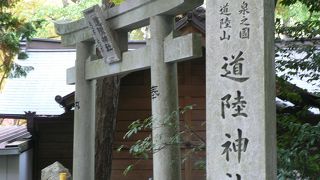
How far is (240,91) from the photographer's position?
3391mm

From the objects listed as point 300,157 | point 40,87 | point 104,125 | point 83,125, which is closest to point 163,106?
point 300,157

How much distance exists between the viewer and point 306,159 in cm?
463

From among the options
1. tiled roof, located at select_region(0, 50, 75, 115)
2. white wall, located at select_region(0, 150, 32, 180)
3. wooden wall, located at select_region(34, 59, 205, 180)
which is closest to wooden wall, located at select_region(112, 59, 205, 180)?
wooden wall, located at select_region(34, 59, 205, 180)

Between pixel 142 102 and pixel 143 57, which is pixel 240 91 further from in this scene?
pixel 142 102

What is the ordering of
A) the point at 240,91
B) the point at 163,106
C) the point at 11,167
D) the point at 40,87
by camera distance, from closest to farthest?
the point at 240,91 → the point at 163,106 → the point at 11,167 → the point at 40,87

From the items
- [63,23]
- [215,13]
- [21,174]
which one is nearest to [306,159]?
[215,13]

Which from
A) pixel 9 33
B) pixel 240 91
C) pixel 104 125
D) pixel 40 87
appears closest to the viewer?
pixel 240 91

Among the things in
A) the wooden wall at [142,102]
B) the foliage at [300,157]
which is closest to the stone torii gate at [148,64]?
the foliage at [300,157]

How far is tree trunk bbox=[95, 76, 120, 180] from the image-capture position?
8.26m

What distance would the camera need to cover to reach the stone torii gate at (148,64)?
181 inches

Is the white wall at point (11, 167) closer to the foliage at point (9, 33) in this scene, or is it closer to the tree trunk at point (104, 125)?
the foliage at point (9, 33)

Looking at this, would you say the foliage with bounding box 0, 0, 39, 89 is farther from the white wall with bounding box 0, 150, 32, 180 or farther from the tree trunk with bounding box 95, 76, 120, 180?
the tree trunk with bounding box 95, 76, 120, 180

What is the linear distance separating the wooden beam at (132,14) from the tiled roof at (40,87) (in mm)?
4941

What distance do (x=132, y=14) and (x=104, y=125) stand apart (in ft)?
11.1
